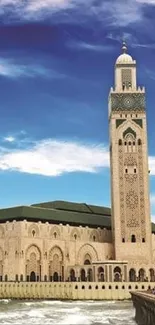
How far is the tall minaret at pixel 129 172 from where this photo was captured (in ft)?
234

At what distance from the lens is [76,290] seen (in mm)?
61469

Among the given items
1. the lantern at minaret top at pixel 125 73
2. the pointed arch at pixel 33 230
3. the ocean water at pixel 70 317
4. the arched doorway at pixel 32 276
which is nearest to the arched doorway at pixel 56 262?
the arched doorway at pixel 32 276

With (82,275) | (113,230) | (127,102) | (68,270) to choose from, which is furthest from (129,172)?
(68,270)

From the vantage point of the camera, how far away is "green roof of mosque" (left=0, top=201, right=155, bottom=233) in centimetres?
7112

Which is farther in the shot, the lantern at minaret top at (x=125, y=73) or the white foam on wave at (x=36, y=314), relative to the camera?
the lantern at minaret top at (x=125, y=73)

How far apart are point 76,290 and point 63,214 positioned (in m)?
17.0

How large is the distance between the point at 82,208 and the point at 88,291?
24758 mm

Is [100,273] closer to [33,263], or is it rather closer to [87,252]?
[87,252]

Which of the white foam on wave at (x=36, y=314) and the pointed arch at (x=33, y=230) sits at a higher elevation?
the pointed arch at (x=33, y=230)

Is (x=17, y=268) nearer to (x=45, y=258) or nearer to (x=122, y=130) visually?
(x=45, y=258)

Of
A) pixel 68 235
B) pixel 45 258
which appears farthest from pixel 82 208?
pixel 45 258

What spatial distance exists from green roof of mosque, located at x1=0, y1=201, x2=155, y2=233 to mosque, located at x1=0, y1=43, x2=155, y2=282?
17 centimetres

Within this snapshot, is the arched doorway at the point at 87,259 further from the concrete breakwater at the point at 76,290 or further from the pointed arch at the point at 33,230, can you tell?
the concrete breakwater at the point at 76,290

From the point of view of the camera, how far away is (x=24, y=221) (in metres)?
69.1
